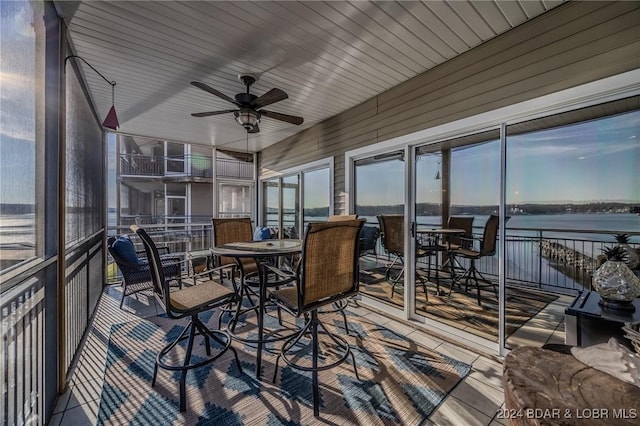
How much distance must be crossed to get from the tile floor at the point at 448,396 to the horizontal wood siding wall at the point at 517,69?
7.42ft

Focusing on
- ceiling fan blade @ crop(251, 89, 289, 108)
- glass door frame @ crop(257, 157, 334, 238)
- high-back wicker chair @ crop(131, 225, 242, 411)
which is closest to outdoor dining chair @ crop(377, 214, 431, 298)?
glass door frame @ crop(257, 157, 334, 238)

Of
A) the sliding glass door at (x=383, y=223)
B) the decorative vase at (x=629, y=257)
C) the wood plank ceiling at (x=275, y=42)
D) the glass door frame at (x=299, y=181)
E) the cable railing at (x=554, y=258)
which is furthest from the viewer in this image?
the glass door frame at (x=299, y=181)

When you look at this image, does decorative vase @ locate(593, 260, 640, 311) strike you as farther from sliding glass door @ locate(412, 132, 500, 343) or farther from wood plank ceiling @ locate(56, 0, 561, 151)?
wood plank ceiling @ locate(56, 0, 561, 151)

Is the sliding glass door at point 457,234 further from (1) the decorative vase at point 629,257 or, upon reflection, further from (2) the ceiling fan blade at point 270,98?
(2) the ceiling fan blade at point 270,98

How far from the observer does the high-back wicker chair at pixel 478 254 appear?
3150 mm

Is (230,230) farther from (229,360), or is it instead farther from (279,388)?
(279,388)

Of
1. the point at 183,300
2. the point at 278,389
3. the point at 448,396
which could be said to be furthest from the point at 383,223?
the point at 183,300

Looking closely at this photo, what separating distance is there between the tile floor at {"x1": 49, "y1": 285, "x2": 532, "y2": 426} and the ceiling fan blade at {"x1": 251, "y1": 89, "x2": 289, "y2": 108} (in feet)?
8.95

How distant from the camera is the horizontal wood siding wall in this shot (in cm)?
178

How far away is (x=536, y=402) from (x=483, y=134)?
2.52m

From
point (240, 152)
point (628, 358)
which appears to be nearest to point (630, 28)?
point (628, 358)

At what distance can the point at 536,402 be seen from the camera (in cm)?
80

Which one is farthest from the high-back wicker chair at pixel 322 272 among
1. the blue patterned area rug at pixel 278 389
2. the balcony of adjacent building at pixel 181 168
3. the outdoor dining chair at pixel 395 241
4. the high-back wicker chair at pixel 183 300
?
the balcony of adjacent building at pixel 181 168

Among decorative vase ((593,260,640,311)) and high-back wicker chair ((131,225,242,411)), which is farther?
high-back wicker chair ((131,225,242,411))
